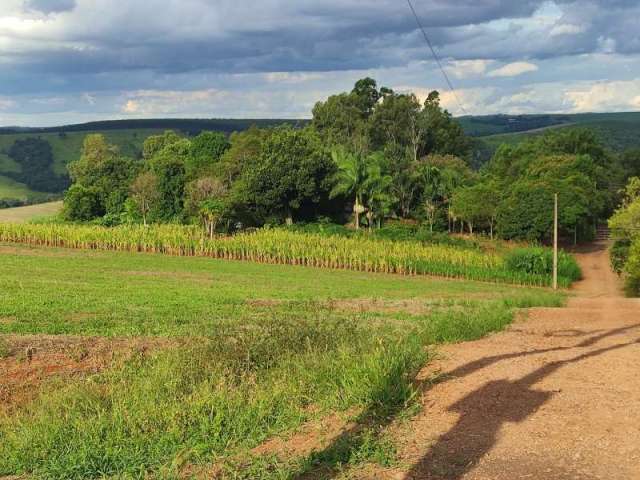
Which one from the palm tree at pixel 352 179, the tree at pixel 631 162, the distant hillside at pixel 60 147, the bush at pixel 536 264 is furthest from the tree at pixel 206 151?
the distant hillside at pixel 60 147

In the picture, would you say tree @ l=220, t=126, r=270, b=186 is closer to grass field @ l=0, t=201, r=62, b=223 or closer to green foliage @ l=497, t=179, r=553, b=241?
green foliage @ l=497, t=179, r=553, b=241

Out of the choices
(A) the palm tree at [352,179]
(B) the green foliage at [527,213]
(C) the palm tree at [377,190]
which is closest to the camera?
(B) the green foliage at [527,213]

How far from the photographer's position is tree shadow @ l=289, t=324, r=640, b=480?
6258mm

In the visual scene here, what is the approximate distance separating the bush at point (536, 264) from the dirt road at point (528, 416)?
95.1 feet

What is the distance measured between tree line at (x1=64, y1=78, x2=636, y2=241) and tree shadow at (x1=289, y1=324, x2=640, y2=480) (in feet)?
129

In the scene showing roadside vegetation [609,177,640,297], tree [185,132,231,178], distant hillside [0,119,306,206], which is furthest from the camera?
distant hillside [0,119,306,206]

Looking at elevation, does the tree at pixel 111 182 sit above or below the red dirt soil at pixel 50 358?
above

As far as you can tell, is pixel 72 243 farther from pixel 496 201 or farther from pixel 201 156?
pixel 496 201

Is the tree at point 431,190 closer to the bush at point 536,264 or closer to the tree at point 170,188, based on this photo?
the bush at point 536,264

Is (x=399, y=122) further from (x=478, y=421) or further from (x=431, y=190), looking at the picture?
(x=478, y=421)

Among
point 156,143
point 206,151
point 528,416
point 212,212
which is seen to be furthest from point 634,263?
point 156,143

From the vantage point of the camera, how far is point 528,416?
745 centimetres

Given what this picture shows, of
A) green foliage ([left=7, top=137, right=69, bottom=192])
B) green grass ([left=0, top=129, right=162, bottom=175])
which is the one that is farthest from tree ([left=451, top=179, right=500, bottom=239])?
green grass ([left=0, top=129, right=162, bottom=175])

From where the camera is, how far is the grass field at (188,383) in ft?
22.1
